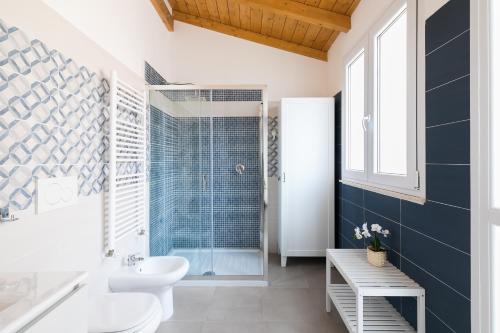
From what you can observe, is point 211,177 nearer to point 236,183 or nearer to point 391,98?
point 236,183

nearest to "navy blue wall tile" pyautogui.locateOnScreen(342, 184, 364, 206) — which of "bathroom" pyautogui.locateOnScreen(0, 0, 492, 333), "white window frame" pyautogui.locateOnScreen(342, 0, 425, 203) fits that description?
"bathroom" pyautogui.locateOnScreen(0, 0, 492, 333)

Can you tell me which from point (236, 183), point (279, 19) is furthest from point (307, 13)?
point (236, 183)

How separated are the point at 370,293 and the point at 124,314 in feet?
4.49

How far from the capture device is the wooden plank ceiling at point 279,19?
2824mm

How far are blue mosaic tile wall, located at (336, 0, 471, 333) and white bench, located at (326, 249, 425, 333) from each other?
2.8 inches

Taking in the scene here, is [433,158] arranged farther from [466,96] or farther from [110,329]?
[110,329]

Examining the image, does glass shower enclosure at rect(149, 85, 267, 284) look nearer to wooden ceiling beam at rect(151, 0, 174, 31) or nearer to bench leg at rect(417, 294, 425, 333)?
wooden ceiling beam at rect(151, 0, 174, 31)

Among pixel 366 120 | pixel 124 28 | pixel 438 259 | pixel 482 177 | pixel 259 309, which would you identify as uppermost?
pixel 124 28

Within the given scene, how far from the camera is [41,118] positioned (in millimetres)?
1336

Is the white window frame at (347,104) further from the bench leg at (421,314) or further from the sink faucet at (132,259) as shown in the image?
the sink faucet at (132,259)

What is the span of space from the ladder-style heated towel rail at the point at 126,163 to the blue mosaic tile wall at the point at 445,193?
1.98m

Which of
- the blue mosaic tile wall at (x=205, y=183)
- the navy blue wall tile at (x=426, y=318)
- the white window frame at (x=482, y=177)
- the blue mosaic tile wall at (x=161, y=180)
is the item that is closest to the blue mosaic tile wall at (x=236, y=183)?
the blue mosaic tile wall at (x=205, y=183)

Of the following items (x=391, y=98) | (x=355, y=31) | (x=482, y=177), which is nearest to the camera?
(x=482, y=177)

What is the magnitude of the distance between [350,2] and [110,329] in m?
3.13
